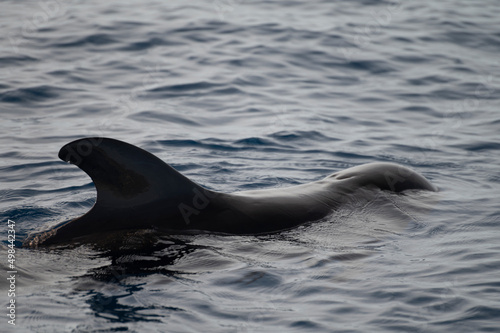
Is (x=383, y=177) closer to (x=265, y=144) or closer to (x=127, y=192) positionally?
(x=127, y=192)

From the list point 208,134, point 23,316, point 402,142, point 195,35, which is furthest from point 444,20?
point 23,316

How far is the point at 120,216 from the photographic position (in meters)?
6.37

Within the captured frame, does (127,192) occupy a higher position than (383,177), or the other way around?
(127,192)

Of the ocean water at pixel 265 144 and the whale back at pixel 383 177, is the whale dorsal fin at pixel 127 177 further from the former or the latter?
the whale back at pixel 383 177

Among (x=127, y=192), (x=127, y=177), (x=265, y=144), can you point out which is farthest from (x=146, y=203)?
(x=265, y=144)

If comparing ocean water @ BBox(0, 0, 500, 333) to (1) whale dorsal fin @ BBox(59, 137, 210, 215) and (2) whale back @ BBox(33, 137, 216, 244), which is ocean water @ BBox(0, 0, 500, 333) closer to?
(2) whale back @ BBox(33, 137, 216, 244)

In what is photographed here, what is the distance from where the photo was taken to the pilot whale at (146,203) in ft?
20.5

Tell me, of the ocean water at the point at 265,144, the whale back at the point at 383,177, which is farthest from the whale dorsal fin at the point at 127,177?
the whale back at the point at 383,177

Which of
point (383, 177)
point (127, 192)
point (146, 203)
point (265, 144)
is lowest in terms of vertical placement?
point (265, 144)

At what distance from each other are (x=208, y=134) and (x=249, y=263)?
641 cm

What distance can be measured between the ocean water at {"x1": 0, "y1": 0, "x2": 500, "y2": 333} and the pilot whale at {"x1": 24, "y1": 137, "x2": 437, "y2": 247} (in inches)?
6.5

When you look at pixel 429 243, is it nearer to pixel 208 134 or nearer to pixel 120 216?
pixel 120 216

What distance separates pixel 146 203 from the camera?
6453 mm

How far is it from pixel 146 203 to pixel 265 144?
6.03 m
